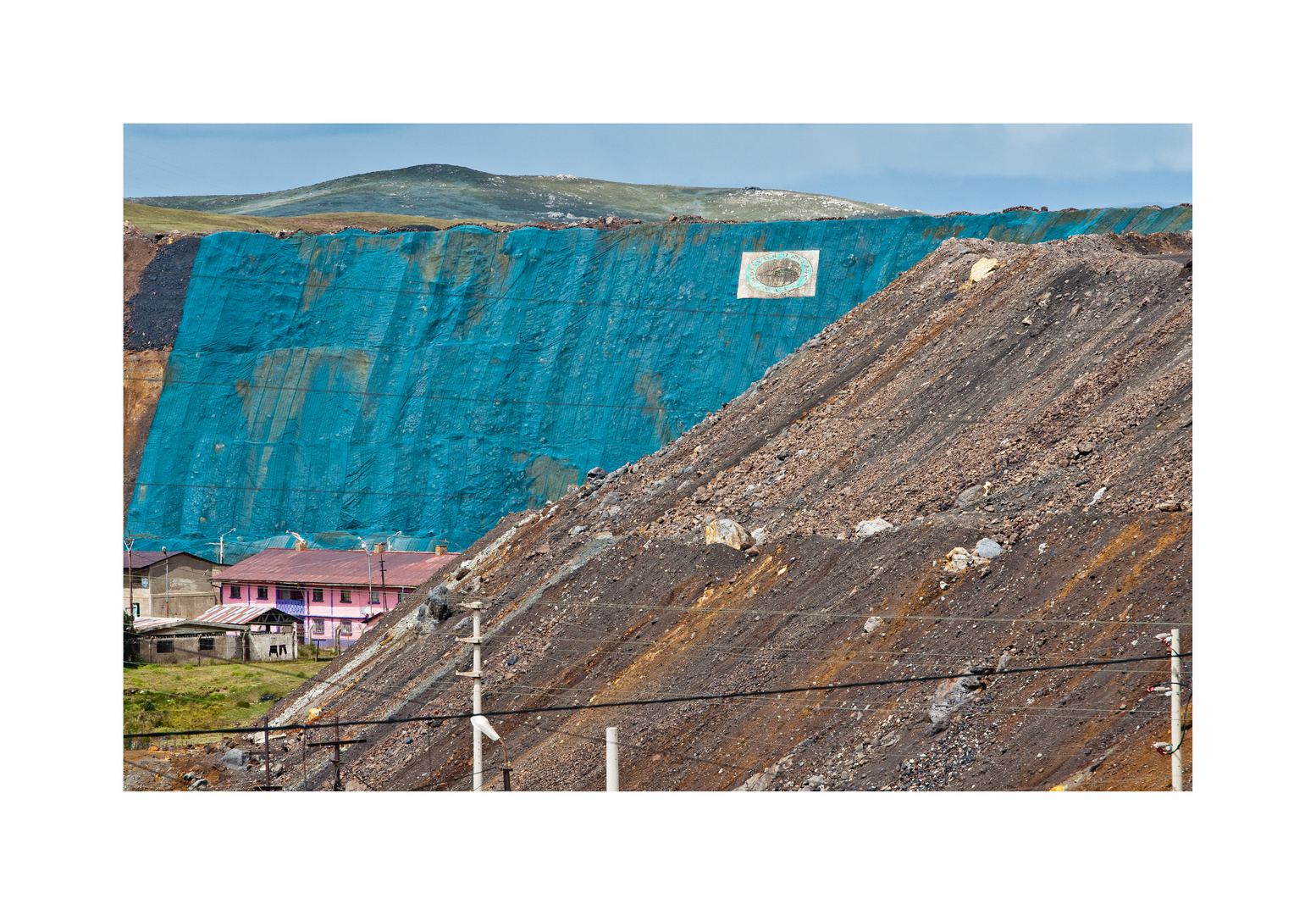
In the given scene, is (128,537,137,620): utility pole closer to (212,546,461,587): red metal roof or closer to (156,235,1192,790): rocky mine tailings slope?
(212,546,461,587): red metal roof

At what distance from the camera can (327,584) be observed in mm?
28281

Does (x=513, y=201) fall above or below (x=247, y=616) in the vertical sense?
above

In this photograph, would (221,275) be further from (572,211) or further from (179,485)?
(572,211)

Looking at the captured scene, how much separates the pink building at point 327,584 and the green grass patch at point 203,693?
208 centimetres

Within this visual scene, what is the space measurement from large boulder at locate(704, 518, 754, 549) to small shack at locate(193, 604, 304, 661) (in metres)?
13.3

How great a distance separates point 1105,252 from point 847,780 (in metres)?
15.7

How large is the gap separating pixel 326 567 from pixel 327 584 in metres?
0.50

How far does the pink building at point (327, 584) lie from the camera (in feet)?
91.1

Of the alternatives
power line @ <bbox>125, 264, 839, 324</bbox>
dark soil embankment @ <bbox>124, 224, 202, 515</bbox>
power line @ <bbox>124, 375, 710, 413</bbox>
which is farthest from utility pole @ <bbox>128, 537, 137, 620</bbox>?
power line @ <bbox>125, 264, 839, 324</bbox>

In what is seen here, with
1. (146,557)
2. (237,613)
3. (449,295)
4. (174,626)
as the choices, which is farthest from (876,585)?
(146,557)

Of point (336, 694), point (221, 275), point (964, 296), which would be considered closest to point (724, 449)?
point (964, 296)

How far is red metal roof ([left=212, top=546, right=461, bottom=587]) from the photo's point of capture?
2803 centimetres

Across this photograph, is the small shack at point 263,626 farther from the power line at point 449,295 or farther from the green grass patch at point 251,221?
the green grass patch at point 251,221

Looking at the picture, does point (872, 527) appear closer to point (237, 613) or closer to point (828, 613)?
point (828, 613)
